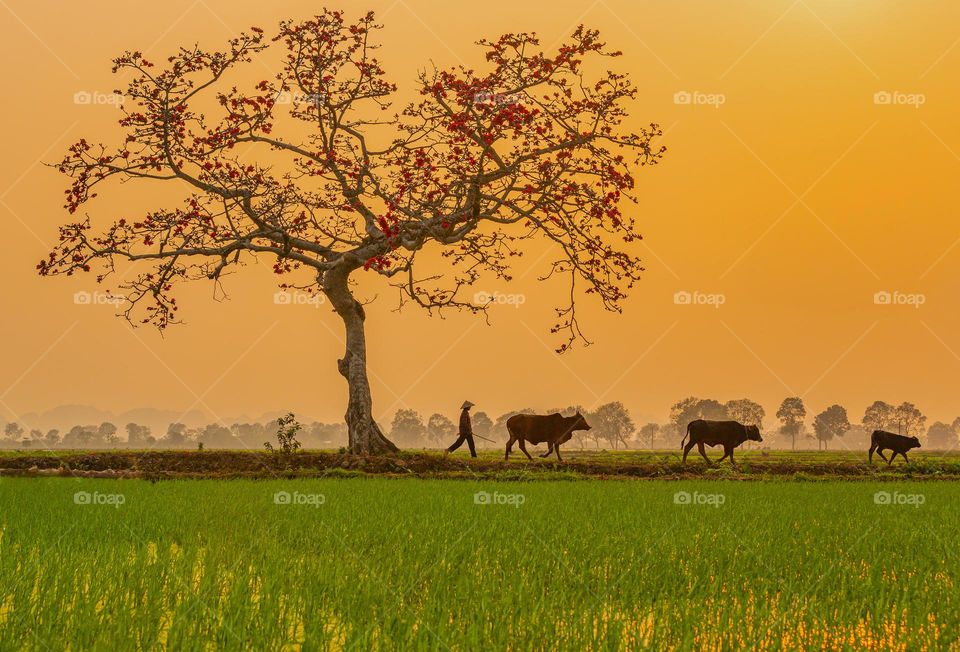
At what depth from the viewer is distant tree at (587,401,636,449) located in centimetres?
14725

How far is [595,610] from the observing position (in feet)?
20.4

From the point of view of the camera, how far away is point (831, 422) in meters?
148

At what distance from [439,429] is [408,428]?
32.8ft

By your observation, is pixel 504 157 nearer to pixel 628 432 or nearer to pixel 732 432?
pixel 732 432

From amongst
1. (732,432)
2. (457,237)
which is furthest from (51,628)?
(732,432)

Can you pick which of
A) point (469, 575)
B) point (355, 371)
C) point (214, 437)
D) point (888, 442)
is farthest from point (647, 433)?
point (469, 575)

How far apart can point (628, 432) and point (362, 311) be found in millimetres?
129164

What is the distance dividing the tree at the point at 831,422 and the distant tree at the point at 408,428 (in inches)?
2846

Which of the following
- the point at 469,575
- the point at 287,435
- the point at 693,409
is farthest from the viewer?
the point at 693,409

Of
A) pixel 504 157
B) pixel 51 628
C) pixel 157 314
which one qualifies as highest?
pixel 504 157

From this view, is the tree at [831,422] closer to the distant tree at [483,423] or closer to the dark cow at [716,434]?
the distant tree at [483,423]

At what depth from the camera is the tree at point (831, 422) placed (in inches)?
5778

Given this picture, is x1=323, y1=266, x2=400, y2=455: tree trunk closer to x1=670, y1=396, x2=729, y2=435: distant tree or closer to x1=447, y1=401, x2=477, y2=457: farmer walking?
x1=447, y1=401, x2=477, y2=457: farmer walking

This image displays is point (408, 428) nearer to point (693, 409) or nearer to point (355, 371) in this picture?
point (693, 409)
